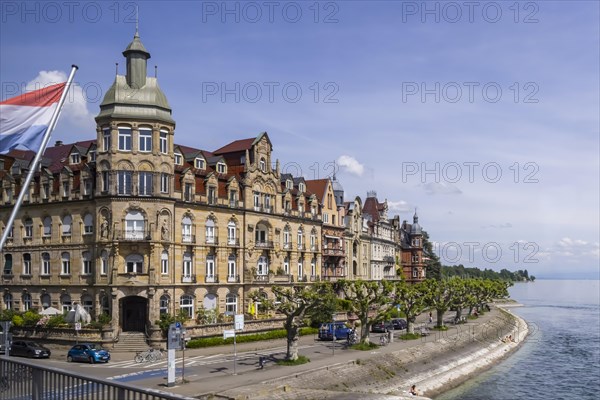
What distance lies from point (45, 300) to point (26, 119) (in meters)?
57.8

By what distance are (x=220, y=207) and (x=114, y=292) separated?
54.8ft

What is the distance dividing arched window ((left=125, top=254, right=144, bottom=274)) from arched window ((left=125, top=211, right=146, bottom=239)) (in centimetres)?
210

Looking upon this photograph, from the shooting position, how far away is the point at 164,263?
66250 mm

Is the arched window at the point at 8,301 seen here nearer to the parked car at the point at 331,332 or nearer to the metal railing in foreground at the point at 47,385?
the parked car at the point at 331,332

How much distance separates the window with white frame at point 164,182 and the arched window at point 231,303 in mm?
16601

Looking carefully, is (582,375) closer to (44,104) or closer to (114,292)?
(114,292)

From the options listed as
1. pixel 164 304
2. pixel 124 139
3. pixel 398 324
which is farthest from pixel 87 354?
pixel 398 324

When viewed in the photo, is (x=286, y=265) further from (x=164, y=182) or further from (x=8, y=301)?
(x=8, y=301)

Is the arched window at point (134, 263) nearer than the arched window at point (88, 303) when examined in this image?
Yes

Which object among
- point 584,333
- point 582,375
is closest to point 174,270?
point 582,375

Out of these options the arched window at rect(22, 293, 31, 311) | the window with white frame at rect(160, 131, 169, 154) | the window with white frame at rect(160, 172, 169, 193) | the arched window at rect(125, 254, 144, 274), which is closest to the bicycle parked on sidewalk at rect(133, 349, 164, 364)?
the arched window at rect(125, 254, 144, 274)

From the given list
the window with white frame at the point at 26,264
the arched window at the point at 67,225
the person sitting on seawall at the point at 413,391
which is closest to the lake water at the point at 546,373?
the person sitting on seawall at the point at 413,391

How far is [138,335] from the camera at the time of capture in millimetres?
62656

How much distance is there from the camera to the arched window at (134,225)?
63.9 metres
